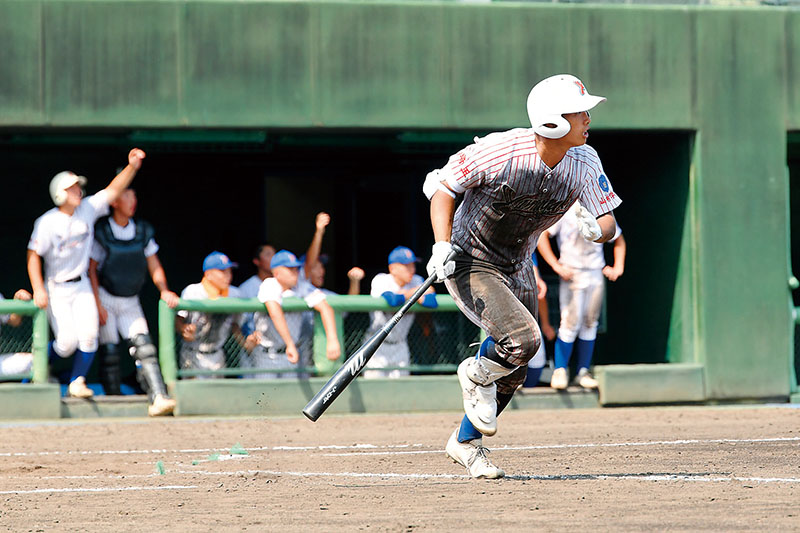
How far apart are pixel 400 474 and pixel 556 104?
2.11 metres

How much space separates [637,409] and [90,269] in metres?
4.60

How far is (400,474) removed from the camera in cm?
664

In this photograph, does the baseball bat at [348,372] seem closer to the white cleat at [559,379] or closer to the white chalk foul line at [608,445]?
the white chalk foul line at [608,445]

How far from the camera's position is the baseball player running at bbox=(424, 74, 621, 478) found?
589cm

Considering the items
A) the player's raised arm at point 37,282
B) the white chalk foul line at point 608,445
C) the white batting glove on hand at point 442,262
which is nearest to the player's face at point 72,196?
the player's raised arm at point 37,282

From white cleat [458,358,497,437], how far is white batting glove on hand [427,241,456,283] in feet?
1.75

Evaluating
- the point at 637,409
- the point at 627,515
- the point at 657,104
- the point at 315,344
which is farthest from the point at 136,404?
the point at 627,515

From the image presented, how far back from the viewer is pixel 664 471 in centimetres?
647

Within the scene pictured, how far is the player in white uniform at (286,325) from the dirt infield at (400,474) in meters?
0.53

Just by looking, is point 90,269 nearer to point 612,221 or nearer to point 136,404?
point 136,404

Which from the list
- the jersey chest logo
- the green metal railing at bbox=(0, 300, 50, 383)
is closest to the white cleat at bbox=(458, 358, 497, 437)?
the jersey chest logo

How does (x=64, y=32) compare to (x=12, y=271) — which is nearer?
(x=64, y=32)

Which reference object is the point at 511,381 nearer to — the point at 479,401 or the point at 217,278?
the point at 479,401

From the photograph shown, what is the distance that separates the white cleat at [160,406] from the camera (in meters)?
10.0
